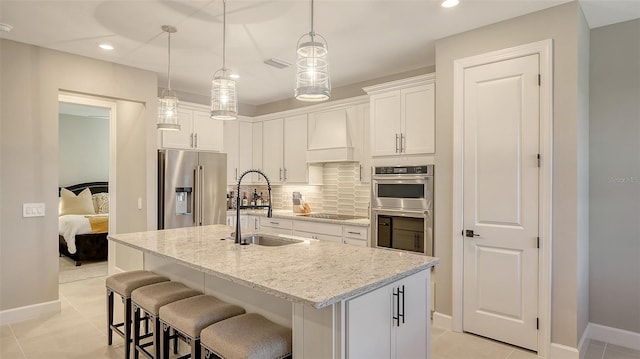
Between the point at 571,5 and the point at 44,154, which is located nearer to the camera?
the point at 571,5

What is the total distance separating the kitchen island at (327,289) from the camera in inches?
59.3

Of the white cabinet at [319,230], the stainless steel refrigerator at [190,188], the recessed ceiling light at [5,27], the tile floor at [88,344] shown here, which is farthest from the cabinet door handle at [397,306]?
the recessed ceiling light at [5,27]

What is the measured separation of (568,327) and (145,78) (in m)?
4.80

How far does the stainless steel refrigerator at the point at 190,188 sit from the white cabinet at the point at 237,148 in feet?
2.19

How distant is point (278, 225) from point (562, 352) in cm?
344

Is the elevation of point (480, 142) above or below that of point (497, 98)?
below

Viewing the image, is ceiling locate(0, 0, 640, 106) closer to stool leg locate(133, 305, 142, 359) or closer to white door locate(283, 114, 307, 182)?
white door locate(283, 114, 307, 182)

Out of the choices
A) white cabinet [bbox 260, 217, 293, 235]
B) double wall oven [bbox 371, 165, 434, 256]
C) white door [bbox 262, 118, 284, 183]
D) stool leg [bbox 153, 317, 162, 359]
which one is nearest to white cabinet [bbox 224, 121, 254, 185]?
white door [bbox 262, 118, 284, 183]

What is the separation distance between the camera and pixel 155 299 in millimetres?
2279

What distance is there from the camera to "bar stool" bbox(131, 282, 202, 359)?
226 centimetres

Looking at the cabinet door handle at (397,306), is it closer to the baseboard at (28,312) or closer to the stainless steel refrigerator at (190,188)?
the stainless steel refrigerator at (190,188)

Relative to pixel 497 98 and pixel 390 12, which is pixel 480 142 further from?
pixel 390 12

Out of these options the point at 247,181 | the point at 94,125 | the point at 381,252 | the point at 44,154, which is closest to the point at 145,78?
the point at 44,154

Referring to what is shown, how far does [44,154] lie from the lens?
3604 millimetres
